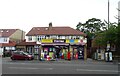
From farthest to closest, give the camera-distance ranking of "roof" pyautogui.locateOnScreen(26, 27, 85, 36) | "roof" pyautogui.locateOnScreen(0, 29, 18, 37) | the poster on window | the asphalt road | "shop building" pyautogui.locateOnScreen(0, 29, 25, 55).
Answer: "roof" pyautogui.locateOnScreen(0, 29, 18, 37) < "shop building" pyautogui.locateOnScreen(0, 29, 25, 55) < "roof" pyautogui.locateOnScreen(26, 27, 85, 36) < the poster on window < the asphalt road

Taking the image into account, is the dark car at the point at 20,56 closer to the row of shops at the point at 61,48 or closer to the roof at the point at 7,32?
the row of shops at the point at 61,48

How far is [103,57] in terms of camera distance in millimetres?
45594

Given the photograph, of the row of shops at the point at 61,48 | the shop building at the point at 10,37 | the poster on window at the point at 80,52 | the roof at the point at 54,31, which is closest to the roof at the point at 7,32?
the shop building at the point at 10,37

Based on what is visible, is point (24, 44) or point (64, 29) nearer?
point (24, 44)

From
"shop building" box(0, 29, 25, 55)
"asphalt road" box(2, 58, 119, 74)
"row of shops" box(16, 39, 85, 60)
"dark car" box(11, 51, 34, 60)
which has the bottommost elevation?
"asphalt road" box(2, 58, 119, 74)

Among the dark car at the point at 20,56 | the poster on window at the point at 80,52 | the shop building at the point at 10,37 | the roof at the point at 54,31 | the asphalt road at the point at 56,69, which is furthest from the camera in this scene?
the shop building at the point at 10,37

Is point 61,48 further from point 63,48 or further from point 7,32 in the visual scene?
point 7,32

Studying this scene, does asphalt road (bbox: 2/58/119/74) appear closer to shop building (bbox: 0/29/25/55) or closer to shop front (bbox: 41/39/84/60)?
shop front (bbox: 41/39/84/60)

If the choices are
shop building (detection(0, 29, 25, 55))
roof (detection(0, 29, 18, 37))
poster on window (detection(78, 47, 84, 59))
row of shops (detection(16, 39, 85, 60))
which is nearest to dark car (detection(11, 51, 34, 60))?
row of shops (detection(16, 39, 85, 60))

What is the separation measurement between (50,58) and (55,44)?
6876 millimetres

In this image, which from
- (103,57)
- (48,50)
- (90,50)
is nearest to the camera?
(103,57)

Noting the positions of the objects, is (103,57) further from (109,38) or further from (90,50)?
(90,50)

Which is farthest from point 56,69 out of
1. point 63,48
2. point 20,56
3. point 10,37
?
point 10,37

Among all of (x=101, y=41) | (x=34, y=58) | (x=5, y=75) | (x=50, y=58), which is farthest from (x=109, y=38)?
(x=5, y=75)
